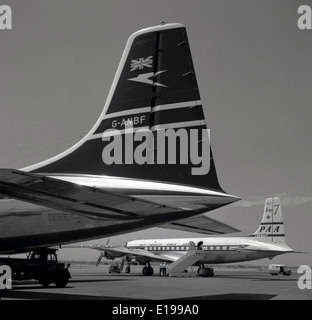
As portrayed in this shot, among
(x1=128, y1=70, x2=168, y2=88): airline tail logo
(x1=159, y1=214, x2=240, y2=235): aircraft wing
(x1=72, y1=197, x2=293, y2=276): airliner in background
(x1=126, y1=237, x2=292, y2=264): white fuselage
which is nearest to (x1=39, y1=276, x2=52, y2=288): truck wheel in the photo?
(x1=159, y1=214, x2=240, y2=235): aircraft wing

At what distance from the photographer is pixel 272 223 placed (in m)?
49.9

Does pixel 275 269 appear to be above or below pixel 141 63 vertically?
below

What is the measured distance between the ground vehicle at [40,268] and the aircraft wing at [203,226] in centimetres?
716

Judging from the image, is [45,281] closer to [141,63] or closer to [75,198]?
[75,198]

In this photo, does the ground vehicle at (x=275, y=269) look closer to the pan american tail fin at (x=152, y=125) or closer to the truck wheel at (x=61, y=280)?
the truck wheel at (x=61, y=280)

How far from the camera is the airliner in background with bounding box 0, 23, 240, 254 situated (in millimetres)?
15680

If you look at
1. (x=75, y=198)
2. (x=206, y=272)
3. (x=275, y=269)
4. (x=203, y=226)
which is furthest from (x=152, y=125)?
(x=275, y=269)

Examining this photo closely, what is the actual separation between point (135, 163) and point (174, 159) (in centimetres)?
155

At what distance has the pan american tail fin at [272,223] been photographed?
1944 inches

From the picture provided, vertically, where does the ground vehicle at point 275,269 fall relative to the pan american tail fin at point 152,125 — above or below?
below

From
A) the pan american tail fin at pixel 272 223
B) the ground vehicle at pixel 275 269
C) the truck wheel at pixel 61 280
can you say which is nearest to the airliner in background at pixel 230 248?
the pan american tail fin at pixel 272 223

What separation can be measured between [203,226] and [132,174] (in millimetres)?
6120

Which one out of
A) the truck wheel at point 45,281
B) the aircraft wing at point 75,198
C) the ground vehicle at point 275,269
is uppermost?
the aircraft wing at point 75,198
